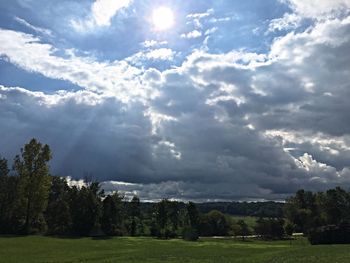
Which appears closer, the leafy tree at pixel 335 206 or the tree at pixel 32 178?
the tree at pixel 32 178

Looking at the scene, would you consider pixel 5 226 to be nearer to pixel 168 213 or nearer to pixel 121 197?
pixel 121 197

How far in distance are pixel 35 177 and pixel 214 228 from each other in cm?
8376

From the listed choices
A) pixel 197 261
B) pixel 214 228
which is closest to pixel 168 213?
pixel 214 228

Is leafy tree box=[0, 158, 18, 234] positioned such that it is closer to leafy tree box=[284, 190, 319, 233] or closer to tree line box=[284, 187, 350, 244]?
tree line box=[284, 187, 350, 244]

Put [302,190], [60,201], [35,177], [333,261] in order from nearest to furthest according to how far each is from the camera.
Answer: [333,261]
[35,177]
[60,201]
[302,190]

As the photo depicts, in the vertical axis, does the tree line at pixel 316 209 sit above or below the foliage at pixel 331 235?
above

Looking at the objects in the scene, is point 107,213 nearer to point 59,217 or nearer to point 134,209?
point 59,217

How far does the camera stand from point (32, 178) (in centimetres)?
9756

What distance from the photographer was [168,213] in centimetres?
15875

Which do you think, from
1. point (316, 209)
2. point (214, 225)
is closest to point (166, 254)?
point (214, 225)

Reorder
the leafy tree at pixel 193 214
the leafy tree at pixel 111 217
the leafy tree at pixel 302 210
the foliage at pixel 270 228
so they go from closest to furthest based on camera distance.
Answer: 1. the leafy tree at pixel 111 217
2. the foliage at pixel 270 228
3. the leafy tree at pixel 302 210
4. the leafy tree at pixel 193 214

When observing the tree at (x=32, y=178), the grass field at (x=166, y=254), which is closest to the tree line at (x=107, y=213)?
the tree at (x=32, y=178)

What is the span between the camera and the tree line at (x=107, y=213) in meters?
97.9

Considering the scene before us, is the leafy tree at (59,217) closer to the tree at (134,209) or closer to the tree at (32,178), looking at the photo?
the tree at (32,178)
